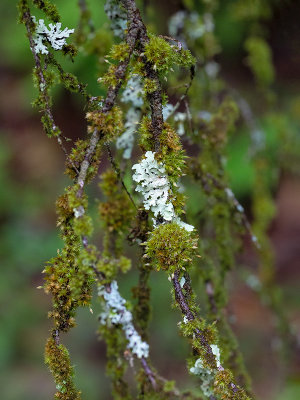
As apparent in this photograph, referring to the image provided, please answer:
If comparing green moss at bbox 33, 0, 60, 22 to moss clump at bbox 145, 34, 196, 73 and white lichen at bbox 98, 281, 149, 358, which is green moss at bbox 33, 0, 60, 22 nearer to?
moss clump at bbox 145, 34, 196, 73

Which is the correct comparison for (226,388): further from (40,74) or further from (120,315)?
(40,74)

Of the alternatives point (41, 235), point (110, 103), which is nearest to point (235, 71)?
point (41, 235)

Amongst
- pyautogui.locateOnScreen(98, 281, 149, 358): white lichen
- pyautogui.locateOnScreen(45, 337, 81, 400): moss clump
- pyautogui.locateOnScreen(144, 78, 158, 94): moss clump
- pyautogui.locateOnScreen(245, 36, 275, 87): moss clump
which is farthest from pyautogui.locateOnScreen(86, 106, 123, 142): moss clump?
pyautogui.locateOnScreen(245, 36, 275, 87): moss clump

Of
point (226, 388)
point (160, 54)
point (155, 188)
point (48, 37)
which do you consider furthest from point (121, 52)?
point (226, 388)

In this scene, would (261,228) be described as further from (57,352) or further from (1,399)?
(1,399)

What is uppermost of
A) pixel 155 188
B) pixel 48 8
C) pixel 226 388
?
pixel 48 8

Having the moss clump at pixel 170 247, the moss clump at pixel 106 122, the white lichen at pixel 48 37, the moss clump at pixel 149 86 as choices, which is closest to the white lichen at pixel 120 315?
the moss clump at pixel 170 247
